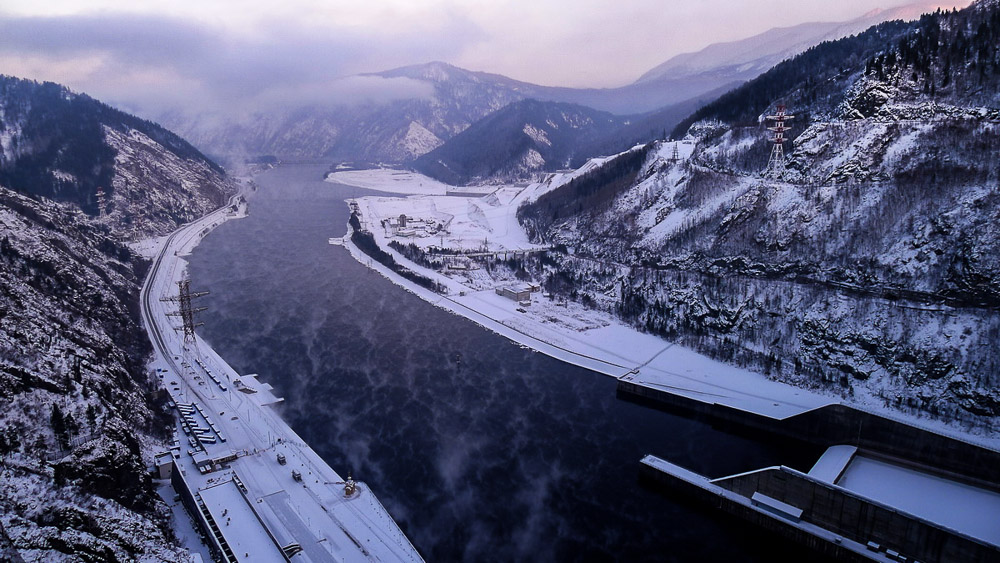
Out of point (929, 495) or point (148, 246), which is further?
point (148, 246)

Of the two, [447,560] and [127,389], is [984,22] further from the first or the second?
[127,389]

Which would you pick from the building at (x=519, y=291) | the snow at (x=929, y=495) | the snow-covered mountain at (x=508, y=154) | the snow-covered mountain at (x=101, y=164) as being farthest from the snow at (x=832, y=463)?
the snow-covered mountain at (x=508, y=154)

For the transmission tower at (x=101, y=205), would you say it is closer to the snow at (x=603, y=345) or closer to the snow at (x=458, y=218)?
the snow at (x=603, y=345)

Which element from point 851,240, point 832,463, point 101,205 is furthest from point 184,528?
point 101,205

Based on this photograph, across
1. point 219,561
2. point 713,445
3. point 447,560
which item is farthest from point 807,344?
point 219,561

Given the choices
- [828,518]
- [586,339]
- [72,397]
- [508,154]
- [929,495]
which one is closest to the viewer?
[828,518]

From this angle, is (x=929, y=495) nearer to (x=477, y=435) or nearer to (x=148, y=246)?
(x=477, y=435)

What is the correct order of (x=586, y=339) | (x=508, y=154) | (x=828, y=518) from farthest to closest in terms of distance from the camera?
(x=508, y=154) < (x=586, y=339) < (x=828, y=518)
